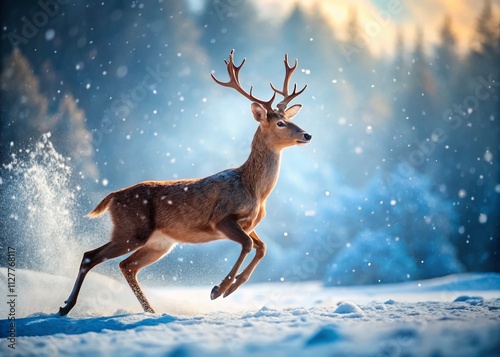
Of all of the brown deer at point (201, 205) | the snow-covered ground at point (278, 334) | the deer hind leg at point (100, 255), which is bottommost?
the snow-covered ground at point (278, 334)

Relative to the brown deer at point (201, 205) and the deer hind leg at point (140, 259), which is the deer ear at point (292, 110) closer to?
the brown deer at point (201, 205)

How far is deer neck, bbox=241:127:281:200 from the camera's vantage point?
4.13m

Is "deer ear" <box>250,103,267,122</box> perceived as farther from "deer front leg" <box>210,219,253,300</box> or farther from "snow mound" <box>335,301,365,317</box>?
"snow mound" <box>335,301,365,317</box>

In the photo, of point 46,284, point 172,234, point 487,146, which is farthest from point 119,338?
point 487,146

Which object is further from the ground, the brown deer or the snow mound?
the brown deer

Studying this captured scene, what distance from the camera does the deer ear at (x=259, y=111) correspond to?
424 centimetres

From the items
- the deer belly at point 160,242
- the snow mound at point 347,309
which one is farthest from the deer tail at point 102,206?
the snow mound at point 347,309

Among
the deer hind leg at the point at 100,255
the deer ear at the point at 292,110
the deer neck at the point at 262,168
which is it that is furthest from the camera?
the deer ear at the point at 292,110

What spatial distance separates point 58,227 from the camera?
18.6ft

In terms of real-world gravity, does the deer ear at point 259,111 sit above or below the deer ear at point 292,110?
below

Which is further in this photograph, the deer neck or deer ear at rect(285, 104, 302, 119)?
deer ear at rect(285, 104, 302, 119)

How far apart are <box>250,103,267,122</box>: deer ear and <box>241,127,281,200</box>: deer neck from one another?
0.16 meters

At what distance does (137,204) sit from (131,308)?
3.38 ft

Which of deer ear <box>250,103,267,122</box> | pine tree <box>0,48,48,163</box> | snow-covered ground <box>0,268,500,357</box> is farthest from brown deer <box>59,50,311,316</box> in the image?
pine tree <box>0,48,48,163</box>
